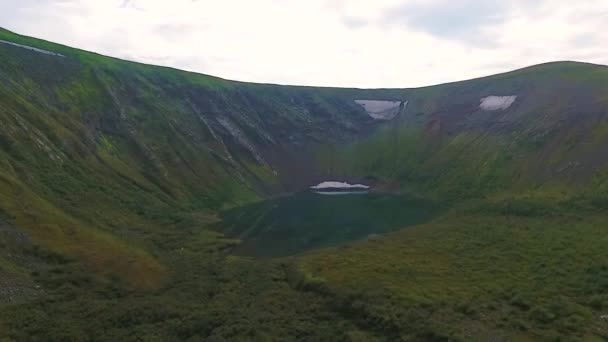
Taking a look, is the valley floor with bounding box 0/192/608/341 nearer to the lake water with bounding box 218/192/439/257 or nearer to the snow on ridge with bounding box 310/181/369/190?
the lake water with bounding box 218/192/439/257

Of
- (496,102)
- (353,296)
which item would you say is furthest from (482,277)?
(496,102)

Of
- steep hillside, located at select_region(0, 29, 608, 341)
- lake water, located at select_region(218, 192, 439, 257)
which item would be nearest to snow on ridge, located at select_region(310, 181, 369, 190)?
steep hillside, located at select_region(0, 29, 608, 341)

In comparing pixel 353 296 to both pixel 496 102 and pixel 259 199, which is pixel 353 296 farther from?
pixel 496 102

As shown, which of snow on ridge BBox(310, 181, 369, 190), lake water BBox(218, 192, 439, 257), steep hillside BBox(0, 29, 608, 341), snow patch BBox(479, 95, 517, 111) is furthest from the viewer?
snow patch BBox(479, 95, 517, 111)

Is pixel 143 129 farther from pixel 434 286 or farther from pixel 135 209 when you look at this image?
pixel 434 286

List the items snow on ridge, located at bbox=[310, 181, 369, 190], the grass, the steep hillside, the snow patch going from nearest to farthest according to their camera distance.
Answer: the grass, the steep hillside, snow on ridge, located at bbox=[310, 181, 369, 190], the snow patch
